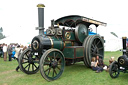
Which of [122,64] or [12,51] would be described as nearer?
[122,64]

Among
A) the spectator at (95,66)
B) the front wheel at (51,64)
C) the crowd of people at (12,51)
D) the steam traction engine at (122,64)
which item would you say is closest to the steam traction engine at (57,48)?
the front wheel at (51,64)

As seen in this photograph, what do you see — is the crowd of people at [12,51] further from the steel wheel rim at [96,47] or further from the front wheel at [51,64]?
the steel wheel rim at [96,47]

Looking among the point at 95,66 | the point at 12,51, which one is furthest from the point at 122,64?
the point at 12,51

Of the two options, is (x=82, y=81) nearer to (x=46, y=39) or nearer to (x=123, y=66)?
(x=123, y=66)

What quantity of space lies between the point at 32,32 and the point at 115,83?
13.0 m

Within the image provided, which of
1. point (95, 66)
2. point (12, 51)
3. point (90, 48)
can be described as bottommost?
point (95, 66)

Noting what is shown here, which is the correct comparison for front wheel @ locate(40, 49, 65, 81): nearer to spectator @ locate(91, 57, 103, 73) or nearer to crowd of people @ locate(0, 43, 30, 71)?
spectator @ locate(91, 57, 103, 73)

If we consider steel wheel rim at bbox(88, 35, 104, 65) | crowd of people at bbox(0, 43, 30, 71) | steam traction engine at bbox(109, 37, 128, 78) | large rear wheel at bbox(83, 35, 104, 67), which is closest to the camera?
steam traction engine at bbox(109, 37, 128, 78)

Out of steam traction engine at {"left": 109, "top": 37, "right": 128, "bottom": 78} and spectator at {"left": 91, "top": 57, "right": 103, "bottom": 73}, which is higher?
steam traction engine at {"left": 109, "top": 37, "right": 128, "bottom": 78}

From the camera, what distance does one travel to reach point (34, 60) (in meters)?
4.76

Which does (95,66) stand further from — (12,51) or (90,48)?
(12,51)

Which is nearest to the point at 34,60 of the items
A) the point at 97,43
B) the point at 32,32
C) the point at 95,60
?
the point at 95,60

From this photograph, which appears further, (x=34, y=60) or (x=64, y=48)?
(x=64, y=48)

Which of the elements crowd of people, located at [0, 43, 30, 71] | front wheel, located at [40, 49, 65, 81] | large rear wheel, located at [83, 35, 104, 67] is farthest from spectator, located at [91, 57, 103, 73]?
crowd of people, located at [0, 43, 30, 71]
